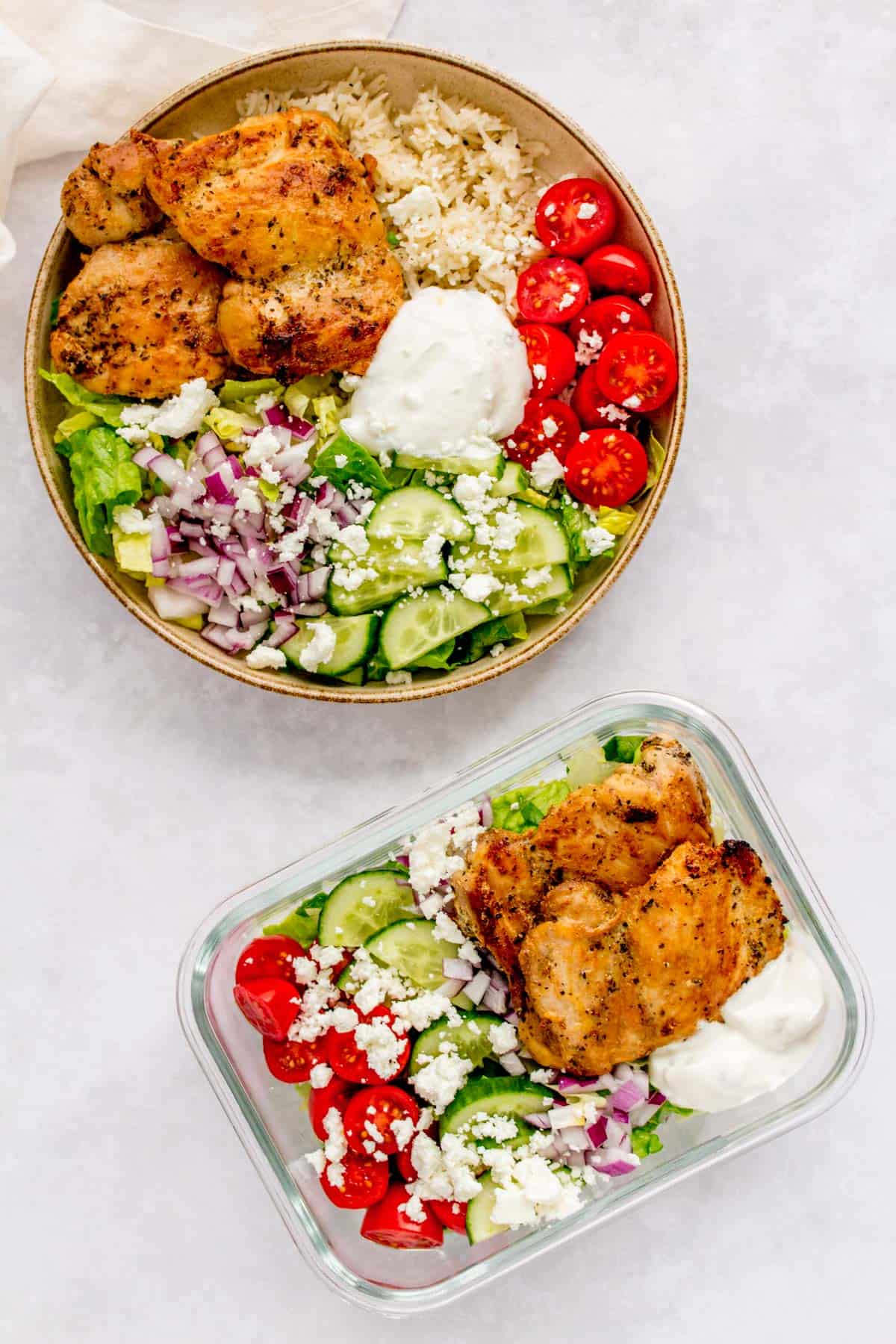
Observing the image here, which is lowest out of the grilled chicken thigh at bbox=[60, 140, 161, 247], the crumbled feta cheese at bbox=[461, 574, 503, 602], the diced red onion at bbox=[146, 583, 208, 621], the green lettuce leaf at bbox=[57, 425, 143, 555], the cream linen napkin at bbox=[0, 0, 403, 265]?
the crumbled feta cheese at bbox=[461, 574, 503, 602]

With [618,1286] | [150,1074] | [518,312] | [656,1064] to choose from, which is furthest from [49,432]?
[618,1286]

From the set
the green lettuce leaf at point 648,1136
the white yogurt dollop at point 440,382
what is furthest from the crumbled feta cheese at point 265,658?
the green lettuce leaf at point 648,1136

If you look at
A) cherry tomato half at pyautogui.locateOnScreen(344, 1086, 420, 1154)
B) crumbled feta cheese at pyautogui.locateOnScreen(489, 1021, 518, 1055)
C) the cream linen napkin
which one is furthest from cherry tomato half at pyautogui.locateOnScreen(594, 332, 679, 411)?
cherry tomato half at pyautogui.locateOnScreen(344, 1086, 420, 1154)

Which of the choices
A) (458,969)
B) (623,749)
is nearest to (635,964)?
(458,969)

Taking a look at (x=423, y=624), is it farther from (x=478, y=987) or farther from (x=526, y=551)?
(x=478, y=987)

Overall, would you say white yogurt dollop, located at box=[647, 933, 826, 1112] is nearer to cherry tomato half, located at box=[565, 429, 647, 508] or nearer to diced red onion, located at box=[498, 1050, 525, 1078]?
diced red onion, located at box=[498, 1050, 525, 1078]

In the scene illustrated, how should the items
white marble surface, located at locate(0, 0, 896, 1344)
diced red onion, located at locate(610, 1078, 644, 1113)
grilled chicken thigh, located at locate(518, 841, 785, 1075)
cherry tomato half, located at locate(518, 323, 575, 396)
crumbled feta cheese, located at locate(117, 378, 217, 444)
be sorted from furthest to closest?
white marble surface, located at locate(0, 0, 896, 1344) < cherry tomato half, located at locate(518, 323, 575, 396) < crumbled feta cheese, located at locate(117, 378, 217, 444) < diced red onion, located at locate(610, 1078, 644, 1113) < grilled chicken thigh, located at locate(518, 841, 785, 1075)

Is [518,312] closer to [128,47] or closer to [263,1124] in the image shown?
[128,47]
